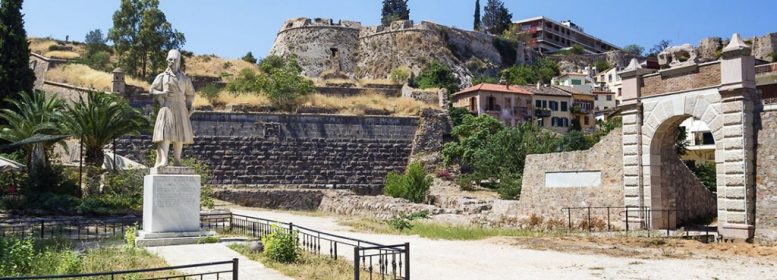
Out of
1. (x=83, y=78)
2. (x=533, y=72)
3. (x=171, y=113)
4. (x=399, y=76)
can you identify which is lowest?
(x=171, y=113)

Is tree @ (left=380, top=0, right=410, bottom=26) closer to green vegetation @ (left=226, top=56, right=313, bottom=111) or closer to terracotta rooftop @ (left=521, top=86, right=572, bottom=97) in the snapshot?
terracotta rooftop @ (left=521, top=86, right=572, bottom=97)

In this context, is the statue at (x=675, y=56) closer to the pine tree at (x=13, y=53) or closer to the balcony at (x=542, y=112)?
the pine tree at (x=13, y=53)

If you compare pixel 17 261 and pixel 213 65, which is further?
pixel 213 65

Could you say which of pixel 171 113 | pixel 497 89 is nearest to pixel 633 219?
pixel 171 113

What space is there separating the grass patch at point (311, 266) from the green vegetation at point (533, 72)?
6544 centimetres

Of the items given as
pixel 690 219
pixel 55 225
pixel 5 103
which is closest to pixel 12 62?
pixel 5 103

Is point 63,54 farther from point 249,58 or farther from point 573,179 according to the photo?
point 573,179

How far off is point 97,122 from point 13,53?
8.26m

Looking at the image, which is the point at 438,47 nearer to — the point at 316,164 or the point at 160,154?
the point at 316,164

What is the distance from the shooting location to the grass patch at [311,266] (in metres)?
11.2

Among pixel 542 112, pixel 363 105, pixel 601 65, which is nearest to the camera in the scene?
pixel 363 105

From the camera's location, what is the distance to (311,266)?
12062mm

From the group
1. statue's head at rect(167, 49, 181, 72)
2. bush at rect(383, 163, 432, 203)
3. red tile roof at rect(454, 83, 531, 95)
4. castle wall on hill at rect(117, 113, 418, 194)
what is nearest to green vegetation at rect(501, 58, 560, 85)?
red tile roof at rect(454, 83, 531, 95)

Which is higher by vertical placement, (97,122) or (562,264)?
(97,122)
